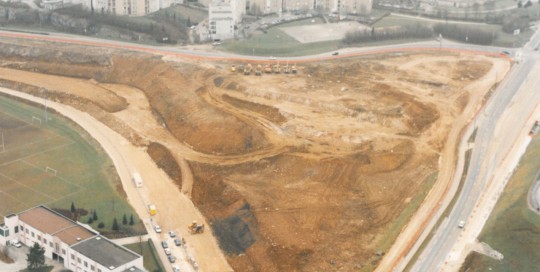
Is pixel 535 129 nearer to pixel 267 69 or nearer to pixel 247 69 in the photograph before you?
pixel 267 69

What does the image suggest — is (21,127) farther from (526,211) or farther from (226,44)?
(526,211)

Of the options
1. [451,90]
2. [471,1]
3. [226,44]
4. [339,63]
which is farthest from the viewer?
[471,1]

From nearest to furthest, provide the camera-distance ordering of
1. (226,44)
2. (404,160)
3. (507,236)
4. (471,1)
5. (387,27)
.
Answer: (507,236), (404,160), (226,44), (387,27), (471,1)

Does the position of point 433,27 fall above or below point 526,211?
above

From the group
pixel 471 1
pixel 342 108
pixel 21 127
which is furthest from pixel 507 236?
pixel 471 1

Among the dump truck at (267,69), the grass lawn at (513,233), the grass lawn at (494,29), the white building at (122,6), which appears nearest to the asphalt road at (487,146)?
the grass lawn at (513,233)

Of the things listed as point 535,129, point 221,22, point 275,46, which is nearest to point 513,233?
point 535,129

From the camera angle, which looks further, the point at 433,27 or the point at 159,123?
the point at 433,27

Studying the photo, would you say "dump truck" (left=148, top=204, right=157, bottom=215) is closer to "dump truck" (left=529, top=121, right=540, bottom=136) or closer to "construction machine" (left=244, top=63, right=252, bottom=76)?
"construction machine" (left=244, top=63, right=252, bottom=76)
